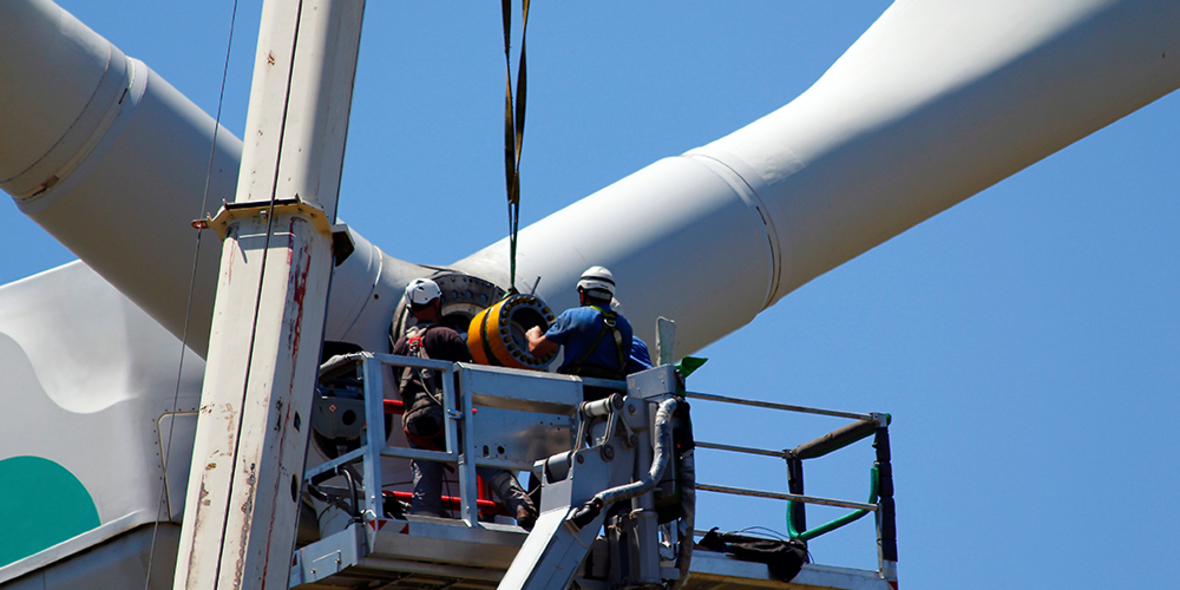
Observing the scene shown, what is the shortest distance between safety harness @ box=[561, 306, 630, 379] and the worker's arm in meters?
0.27

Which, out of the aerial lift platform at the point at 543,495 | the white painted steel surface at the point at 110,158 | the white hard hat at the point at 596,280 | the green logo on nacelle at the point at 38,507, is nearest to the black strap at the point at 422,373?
the aerial lift platform at the point at 543,495

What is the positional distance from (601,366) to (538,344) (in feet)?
1.69

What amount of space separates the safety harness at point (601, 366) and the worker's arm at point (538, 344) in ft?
0.89

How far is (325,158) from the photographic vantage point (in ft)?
23.5

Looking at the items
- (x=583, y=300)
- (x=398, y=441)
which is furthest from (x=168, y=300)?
(x=583, y=300)

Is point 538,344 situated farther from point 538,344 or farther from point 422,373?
point 422,373

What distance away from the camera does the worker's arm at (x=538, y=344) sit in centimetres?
902

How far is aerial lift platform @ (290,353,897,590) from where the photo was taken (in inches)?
301

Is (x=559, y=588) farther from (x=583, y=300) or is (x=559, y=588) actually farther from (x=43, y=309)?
(x=43, y=309)

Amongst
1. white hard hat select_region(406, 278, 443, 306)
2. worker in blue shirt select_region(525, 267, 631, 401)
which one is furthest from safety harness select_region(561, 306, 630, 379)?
white hard hat select_region(406, 278, 443, 306)

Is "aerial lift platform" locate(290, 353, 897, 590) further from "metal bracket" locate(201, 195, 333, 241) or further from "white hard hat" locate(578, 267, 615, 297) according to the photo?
"metal bracket" locate(201, 195, 333, 241)

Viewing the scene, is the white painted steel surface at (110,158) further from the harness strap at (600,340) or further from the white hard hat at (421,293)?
the harness strap at (600,340)

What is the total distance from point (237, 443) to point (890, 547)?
502cm

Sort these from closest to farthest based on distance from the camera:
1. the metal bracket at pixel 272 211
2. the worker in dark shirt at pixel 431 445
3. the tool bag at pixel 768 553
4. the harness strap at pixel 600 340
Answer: the metal bracket at pixel 272 211, the worker in dark shirt at pixel 431 445, the harness strap at pixel 600 340, the tool bag at pixel 768 553
